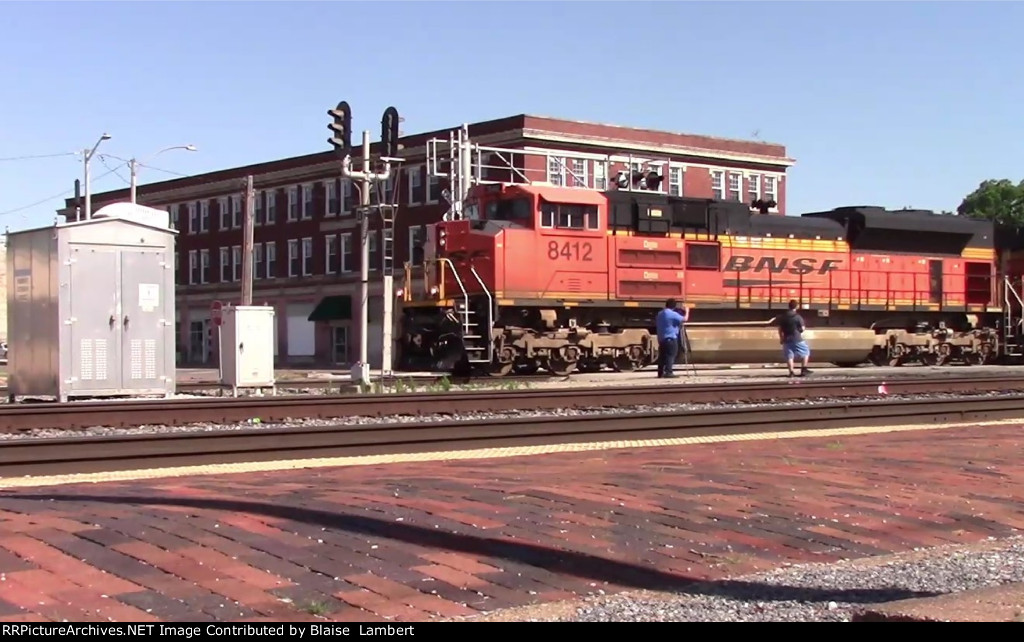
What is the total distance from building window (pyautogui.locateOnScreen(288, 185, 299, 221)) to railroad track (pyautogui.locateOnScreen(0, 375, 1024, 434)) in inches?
1801

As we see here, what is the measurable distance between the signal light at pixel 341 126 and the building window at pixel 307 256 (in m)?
39.1

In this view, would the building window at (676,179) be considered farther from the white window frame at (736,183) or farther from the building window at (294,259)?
the building window at (294,259)

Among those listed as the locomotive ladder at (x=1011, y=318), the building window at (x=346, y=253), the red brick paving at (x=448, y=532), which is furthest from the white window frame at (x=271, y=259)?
the red brick paving at (x=448, y=532)

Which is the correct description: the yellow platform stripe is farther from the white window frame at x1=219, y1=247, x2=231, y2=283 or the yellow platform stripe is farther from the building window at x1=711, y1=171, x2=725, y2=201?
the white window frame at x1=219, y1=247, x2=231, y2=283

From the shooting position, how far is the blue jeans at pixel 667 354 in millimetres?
22203

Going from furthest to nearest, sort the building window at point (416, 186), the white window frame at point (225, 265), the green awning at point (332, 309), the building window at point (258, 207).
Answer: the white window frame at point (225, 265) → the building window at point (258, 207) → the green awning at point (332, 309) → the building window at point (416, 186)

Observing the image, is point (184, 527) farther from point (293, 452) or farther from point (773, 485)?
point (293, 452)

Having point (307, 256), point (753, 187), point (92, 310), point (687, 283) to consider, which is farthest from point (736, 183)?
point (92, 310)

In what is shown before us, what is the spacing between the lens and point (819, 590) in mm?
5227

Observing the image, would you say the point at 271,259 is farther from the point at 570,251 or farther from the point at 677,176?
the point at 570,251

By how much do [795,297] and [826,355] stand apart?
1.97 m

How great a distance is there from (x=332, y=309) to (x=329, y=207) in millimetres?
5626

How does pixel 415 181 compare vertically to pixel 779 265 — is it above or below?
above
